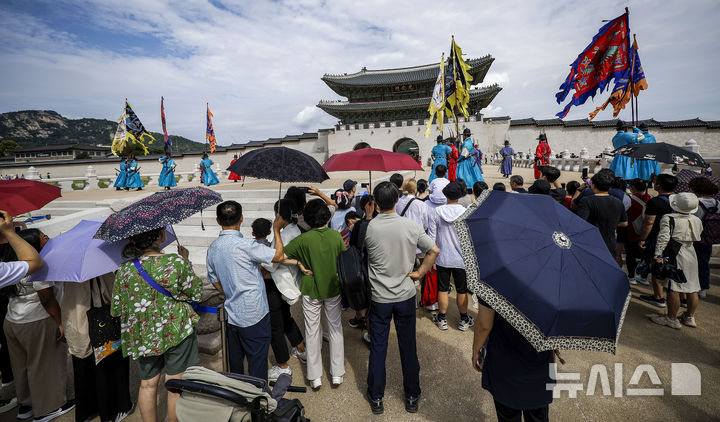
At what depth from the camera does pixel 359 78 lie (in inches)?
1238

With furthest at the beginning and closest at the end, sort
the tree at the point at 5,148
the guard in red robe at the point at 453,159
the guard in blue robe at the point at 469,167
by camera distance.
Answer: the tree at the point at 5,148, the guard in blue robe at the point at 469,167, the guard in red robe at the point at 453,159

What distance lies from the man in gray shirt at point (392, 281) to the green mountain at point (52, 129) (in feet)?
306

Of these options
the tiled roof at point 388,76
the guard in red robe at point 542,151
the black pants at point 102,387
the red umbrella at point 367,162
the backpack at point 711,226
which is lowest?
the black pants at point 102,387

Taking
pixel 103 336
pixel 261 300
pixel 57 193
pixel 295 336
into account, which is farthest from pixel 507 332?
pixel 57 193

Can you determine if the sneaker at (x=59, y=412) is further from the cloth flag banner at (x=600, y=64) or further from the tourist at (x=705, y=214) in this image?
the cloth flag banner at (x=600, y=64)

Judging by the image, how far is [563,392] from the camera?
8.29 ft

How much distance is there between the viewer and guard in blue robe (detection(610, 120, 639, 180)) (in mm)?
5964

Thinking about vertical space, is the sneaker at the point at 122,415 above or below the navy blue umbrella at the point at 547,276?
below

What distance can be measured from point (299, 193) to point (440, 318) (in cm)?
228

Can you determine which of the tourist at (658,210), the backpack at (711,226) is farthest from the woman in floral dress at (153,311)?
the backpack at (711,226)

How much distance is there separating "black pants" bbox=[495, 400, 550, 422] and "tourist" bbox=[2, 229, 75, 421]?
3249mm

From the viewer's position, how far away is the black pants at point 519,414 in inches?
65.6

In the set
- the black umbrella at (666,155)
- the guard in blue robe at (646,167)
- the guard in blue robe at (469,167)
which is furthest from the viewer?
the guard in blue robe at (469,167)

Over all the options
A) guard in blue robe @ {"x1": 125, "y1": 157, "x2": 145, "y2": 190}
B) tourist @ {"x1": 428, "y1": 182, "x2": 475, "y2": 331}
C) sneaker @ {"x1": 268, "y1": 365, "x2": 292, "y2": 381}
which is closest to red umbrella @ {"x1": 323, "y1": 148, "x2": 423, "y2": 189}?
tourist @ {"x1": 428, "y1": 182, "x2": 475, "y2": 331}
